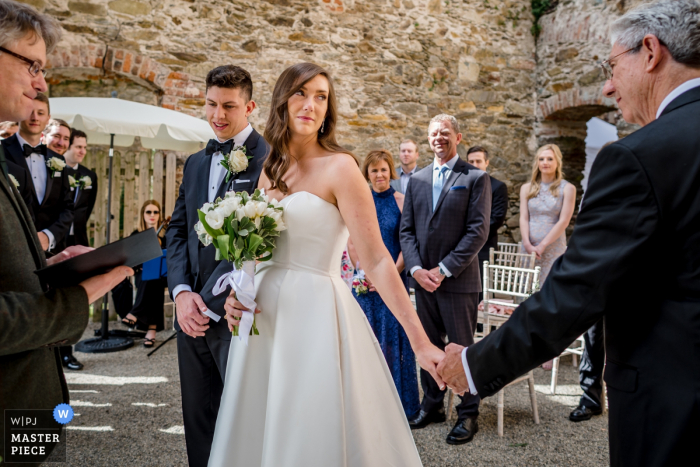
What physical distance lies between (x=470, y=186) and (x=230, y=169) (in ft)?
6.61

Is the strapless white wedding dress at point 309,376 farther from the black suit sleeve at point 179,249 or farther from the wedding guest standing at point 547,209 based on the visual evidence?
the wedding guest standing at point 547,209

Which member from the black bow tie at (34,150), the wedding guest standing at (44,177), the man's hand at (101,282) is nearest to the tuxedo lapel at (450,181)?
the man's hand at (101,282)

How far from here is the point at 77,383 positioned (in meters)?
4.51

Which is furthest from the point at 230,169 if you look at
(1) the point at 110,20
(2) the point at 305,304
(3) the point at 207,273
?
(1) the point at 110,20

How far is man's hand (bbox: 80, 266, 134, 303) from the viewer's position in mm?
1582

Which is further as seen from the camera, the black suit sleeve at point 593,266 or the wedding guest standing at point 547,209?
the wedding guest standing at point 547,209

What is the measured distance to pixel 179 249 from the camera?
2547 mm

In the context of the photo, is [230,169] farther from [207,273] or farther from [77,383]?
[77,383]

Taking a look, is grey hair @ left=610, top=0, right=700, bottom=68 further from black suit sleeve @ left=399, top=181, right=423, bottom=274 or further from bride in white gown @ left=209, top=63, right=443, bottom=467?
black suit sleeve @ left=399, top=181, right=423, bottom=274

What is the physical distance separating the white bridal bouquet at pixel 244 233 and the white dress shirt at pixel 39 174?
347 centimetres

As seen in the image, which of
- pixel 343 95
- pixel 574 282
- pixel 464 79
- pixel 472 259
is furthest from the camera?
pixel 464 79

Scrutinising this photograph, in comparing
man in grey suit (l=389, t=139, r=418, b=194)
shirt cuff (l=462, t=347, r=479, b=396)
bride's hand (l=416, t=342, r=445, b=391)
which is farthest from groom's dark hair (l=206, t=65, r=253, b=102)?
man in grey suit (l=389, t=139, r=418, b=194)

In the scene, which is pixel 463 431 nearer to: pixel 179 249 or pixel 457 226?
pixel 457 226

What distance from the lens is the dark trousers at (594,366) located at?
3.93m
